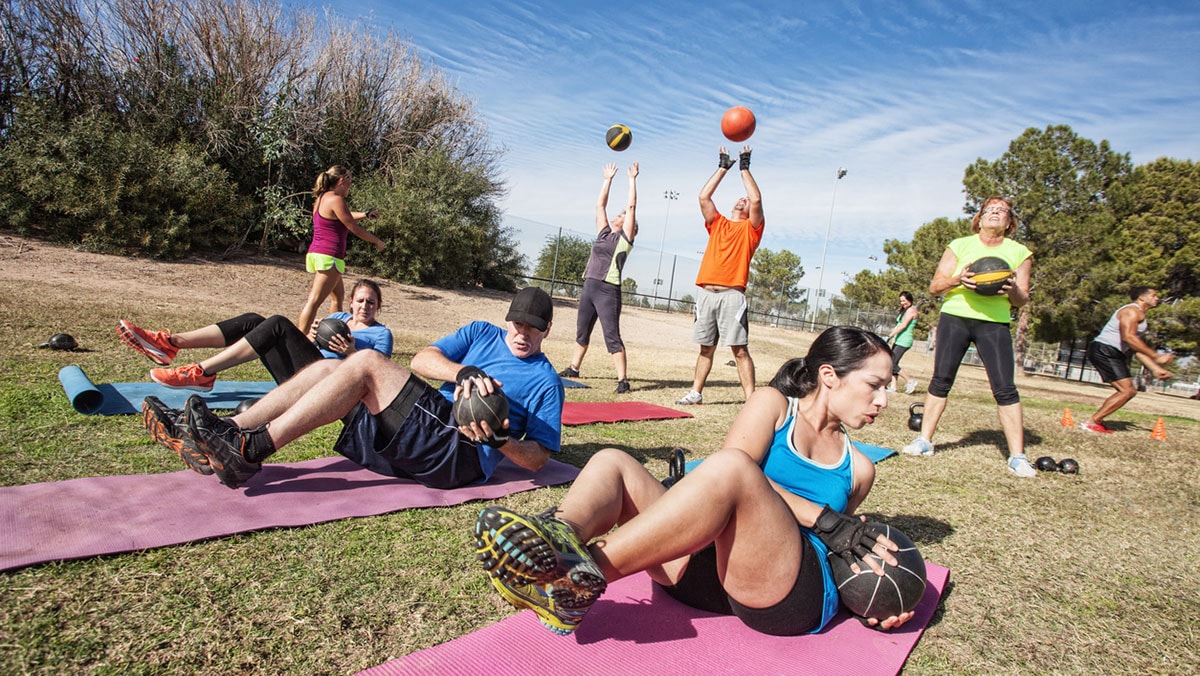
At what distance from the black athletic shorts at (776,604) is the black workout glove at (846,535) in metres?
0.11

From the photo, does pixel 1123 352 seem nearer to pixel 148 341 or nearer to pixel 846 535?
pixel 846 535

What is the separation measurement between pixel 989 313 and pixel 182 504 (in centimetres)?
600

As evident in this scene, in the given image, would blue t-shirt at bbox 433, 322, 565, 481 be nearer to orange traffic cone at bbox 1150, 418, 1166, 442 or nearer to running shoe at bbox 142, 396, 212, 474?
running shoe at bbox 142, 396, 212, 474

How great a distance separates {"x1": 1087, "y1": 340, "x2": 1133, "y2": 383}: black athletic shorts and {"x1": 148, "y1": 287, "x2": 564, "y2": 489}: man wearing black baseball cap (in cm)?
786

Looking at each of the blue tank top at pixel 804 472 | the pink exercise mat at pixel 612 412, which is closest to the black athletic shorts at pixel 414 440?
the blue tank top at pixel 804 472

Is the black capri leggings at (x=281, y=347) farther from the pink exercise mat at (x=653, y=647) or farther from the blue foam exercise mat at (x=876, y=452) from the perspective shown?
the blue foam exercise mat at (x=876, y=452)

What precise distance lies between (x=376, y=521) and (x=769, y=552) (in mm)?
1885

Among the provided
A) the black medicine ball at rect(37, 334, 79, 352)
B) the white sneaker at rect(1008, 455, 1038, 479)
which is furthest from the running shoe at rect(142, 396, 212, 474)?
the white sneaker at rect(1008, 455, 1038, 479)

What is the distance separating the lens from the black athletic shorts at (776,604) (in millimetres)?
2186

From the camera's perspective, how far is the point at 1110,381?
7711mm

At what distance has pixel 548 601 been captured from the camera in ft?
6.07

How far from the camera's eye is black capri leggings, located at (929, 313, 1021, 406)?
5371 mm

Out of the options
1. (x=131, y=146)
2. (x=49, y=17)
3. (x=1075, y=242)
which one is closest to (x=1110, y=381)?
(x=131, y=146)

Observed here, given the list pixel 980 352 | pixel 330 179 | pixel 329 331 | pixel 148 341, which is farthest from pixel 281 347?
pixel 980 352
